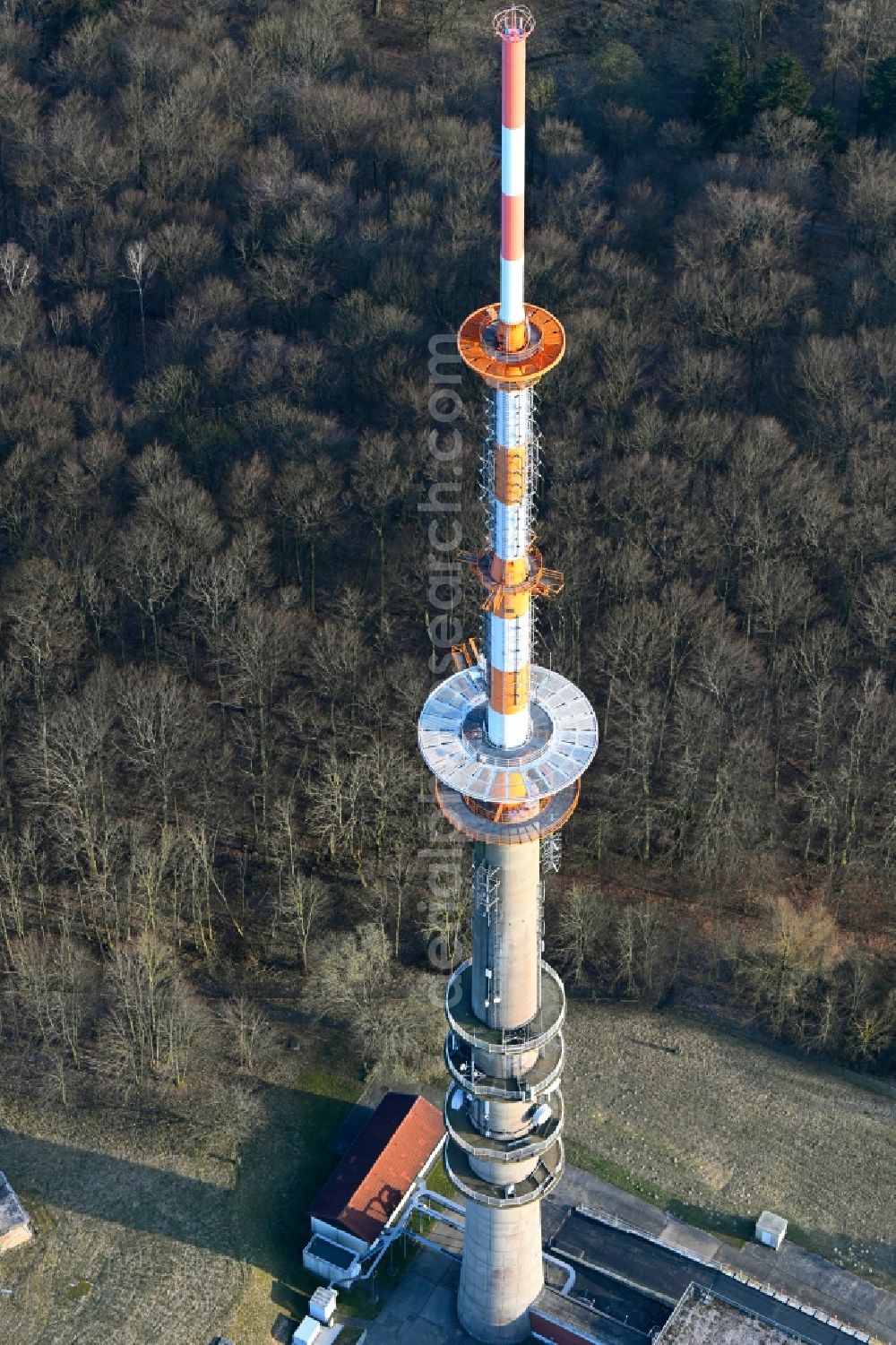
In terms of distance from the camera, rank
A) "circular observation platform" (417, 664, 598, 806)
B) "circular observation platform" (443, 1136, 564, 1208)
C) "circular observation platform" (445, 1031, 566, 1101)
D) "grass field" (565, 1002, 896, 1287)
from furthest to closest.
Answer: "grass field" (565, 1002, 896, 1287) → "circular observation platform" (443, 1136, 564, 1208) → "circular observation platform" (445, 1031, 566, 1101) → "circular observation platform" (417, 664, 598, 806)

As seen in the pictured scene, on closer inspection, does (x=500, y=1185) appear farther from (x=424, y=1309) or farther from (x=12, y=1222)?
(x=12, y=1222)

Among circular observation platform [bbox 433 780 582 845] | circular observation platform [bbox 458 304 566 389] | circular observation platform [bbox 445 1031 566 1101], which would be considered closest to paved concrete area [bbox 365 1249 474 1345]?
circular observation platform [bbox 445 1031 566 1101]

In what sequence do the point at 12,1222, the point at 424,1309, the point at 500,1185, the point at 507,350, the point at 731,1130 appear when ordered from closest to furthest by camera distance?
the point at 507,350, the point at 500,1185, the point at 424,1309, the point at 12,1222, the point at 731,1130

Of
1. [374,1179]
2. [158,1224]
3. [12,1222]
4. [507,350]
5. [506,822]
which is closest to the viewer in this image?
[507,350]

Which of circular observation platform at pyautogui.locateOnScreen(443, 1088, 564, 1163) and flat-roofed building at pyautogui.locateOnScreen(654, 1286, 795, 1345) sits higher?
circular observation platform at pyautogui.locateOnScreen(443, 1088, 564, 1163)

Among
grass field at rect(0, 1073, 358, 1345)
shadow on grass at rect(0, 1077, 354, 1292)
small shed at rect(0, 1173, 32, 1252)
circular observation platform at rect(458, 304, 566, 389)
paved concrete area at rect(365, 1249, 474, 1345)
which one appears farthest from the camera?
shadow on grass at rect(0, 1077, 354, 1292)

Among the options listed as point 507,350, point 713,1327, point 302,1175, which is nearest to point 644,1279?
point 713,1327

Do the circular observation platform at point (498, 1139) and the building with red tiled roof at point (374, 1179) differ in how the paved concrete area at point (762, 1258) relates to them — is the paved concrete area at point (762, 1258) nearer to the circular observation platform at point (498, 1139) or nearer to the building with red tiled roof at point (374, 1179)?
A: the building with red tiled roof at point (374, 1179)

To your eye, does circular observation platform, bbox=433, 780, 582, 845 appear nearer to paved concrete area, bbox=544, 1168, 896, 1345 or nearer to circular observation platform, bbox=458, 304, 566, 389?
circular observation platform, bbox=458, 304, 566, 389
